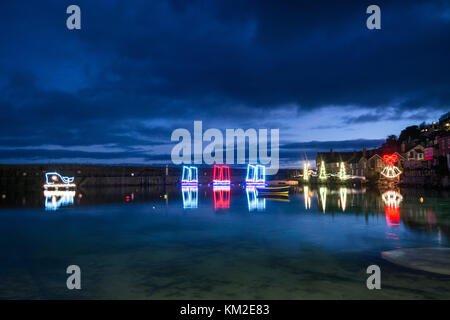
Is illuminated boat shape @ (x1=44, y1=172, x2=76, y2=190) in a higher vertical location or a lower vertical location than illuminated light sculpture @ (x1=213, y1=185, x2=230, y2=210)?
higher

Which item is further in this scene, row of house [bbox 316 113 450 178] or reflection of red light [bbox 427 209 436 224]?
row of house [bbox 316 113 450 178]

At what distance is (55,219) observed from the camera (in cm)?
2511

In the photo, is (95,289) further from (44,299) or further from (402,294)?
(402,294)

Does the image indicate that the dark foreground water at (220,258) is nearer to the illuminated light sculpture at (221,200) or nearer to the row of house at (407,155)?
the illuminated light sculpture at (221,200)

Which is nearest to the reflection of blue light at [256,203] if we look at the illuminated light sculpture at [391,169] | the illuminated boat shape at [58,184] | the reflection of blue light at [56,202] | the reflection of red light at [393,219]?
the reflection of red light at [393,219]

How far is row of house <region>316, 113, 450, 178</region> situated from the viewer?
214 feet

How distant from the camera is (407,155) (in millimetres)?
85000

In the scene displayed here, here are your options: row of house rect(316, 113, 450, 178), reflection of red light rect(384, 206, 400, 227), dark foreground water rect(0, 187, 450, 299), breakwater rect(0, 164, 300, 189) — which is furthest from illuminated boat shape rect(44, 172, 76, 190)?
reflection of red light rect(384, 206, 400, 227)

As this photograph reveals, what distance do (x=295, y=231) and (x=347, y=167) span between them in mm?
100695

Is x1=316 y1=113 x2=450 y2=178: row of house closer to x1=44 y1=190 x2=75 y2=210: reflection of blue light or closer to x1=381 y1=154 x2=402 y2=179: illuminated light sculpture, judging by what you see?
x1=381 y1=154 x2=402 y2=179: illuminated light sculpture

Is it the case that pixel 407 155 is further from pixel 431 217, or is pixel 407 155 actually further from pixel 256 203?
pixel 431 217

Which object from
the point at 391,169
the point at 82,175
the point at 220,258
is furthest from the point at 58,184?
the point at 220,258

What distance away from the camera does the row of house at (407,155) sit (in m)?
65.2
